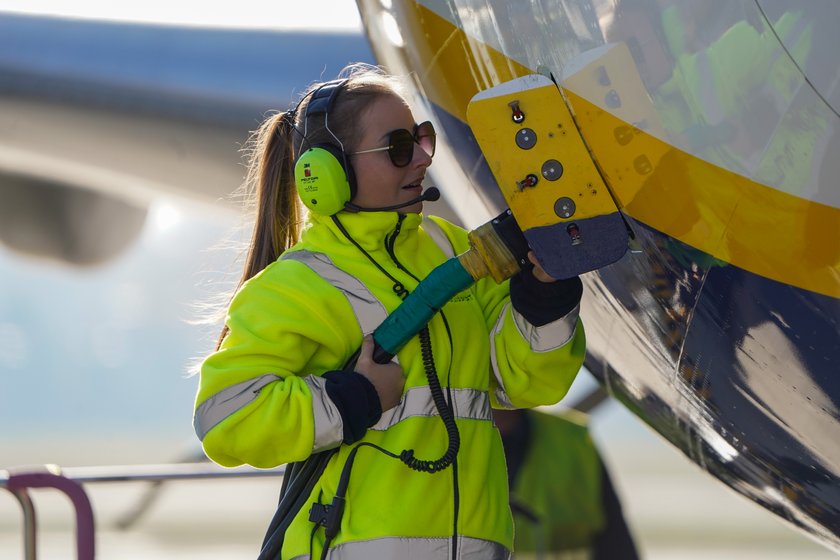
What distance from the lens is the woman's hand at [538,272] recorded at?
1913mm

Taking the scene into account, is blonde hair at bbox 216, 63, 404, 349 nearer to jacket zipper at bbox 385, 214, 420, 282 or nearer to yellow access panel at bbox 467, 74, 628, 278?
jacket zipper at bbox 385, 214, 420, 282

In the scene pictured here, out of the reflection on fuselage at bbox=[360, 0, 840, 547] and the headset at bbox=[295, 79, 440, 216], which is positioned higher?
the headset at bbox=[295, 79, 440, 216]

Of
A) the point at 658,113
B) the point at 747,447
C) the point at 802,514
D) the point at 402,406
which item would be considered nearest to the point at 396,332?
the point at 402,406

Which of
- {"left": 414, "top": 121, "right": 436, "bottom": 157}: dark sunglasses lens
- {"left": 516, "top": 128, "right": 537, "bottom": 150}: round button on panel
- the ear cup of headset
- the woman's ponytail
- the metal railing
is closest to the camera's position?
{"left": 516, "top": 128, "right": 537, "bottom": 150}: round button on panel

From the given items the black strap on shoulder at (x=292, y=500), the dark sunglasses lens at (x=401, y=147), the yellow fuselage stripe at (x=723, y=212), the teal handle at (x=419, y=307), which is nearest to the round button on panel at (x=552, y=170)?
the yellow fuselage stripe at (x=723, y=212)

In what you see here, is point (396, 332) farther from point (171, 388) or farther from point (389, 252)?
point (171, 388)

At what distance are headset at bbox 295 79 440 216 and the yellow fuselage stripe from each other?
0.32 m

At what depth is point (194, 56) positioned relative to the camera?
5.30 m

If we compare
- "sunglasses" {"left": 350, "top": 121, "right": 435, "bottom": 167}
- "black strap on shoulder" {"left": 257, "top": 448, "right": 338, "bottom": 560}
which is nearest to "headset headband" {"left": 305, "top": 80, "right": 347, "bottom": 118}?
"sunglasses" {"left": 350, "top": 121, "right": 435, "bottom": 167}

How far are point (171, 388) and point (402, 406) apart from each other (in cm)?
3046

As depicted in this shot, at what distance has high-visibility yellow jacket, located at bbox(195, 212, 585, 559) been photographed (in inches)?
79.1

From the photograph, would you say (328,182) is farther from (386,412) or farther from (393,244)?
(386,412)

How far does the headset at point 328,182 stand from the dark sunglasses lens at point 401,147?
0.07m

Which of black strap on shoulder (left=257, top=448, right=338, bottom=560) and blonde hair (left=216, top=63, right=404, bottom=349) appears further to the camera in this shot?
blonde hair (left=216, top=63, right=404, bottom=349)
